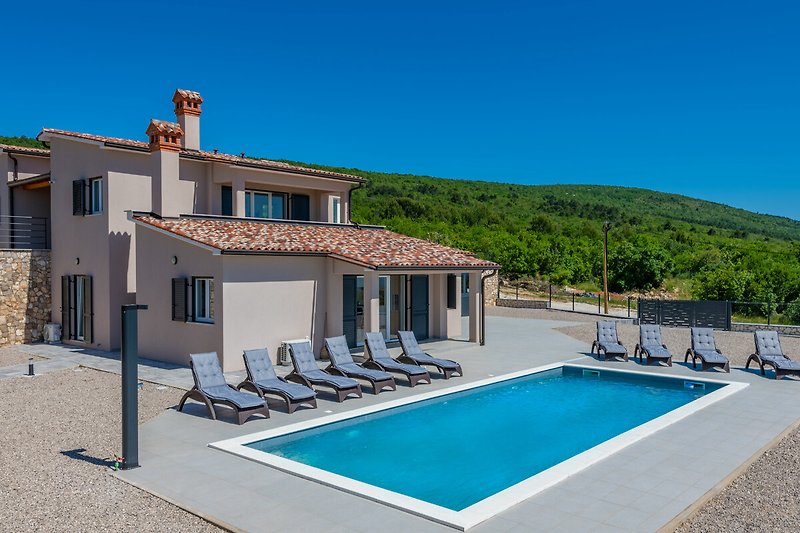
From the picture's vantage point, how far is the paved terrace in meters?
6.84

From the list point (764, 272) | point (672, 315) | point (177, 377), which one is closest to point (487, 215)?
point (764, 272)

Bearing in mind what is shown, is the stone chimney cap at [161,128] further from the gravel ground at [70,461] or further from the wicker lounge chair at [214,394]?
the wicker lounge chair at [214,394]

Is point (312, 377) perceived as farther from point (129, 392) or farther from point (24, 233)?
point (24, 233)

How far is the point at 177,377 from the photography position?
15.1 metres

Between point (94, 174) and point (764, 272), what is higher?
point (94, 174)

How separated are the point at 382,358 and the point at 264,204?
9.32 metres

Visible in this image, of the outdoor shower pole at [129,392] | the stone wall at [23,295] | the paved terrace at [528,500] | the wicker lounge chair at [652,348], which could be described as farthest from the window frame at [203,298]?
the wicker lounge chair at [652,348]

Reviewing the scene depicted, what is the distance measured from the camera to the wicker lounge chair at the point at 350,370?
45.2 feet

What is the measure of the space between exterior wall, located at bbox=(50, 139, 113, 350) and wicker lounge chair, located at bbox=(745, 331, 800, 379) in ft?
60.6

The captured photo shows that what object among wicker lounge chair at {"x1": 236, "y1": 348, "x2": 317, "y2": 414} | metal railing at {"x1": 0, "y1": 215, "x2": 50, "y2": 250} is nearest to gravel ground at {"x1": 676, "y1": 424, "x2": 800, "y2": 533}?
wicker lounge chair at {"x1": 236, "y1": 348, "x2": 317, "y2": 414}

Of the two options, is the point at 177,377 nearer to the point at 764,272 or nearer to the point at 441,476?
the point at 441,476

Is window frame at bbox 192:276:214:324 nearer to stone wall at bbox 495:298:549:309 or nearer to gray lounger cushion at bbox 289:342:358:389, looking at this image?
gray lounger cushion at bbox 289:342:358:389

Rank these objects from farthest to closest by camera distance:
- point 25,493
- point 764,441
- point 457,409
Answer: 1. point 457,409
2. point 764,441
3. point 25,493

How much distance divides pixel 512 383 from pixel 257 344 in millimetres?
6672
